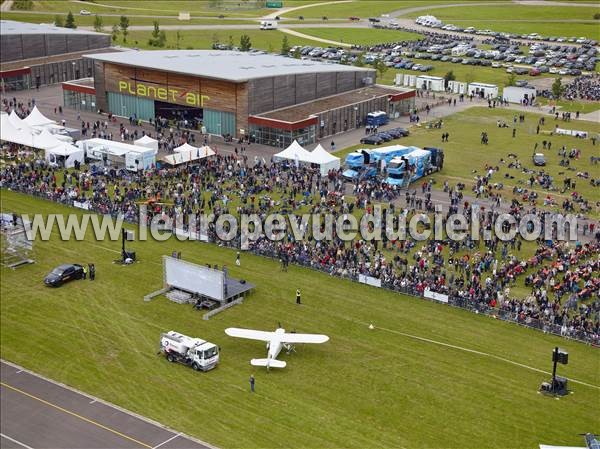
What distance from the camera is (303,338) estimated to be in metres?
44.4

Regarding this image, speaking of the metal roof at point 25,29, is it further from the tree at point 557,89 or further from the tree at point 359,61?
the tree at point 557,89

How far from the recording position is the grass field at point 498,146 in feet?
255

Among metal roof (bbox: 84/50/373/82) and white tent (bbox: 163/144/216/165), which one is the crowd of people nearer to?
white tent (bbox: 163/144/216/165)

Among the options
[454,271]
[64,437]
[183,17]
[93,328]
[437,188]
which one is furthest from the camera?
[183,17]

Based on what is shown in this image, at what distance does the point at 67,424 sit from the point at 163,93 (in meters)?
61.5

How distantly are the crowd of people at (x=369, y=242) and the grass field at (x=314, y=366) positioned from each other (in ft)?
4.96

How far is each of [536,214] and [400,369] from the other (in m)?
27.3

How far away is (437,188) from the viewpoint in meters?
74.9

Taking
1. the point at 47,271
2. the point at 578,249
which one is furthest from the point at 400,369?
the point at 47,271

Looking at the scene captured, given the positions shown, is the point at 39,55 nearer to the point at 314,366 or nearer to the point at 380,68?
the point at 380,68

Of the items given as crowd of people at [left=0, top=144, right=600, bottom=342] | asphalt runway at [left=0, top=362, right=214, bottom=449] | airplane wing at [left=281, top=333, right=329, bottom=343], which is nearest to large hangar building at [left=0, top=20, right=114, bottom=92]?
crowd of people at [left=0, top=144, right=600, bottom=342]

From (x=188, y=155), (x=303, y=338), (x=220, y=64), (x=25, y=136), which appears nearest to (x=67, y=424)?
(x=303, y=338)

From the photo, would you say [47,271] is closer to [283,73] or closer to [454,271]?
[454,271]

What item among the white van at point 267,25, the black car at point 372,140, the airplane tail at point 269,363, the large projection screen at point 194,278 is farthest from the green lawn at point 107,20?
the airplane tail at point 269,363
